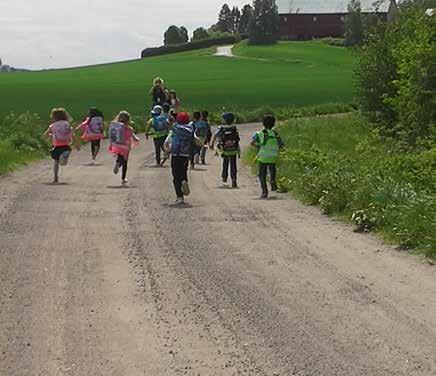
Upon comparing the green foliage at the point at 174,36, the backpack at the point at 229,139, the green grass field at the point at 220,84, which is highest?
the backpack at the point at 229,139

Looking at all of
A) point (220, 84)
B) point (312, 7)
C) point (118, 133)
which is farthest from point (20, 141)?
point (312, 7)

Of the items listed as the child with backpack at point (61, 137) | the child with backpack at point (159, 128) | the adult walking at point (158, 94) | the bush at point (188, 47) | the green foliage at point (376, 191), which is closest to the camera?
the green foliage at point (376, 191)

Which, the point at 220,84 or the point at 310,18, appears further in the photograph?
the point at 310,18

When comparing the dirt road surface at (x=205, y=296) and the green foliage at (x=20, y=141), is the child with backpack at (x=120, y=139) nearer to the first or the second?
the green foliage at (x=20, y=141)

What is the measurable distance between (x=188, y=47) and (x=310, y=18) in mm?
22530

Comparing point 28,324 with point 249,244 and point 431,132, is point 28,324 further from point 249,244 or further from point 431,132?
point 431,132

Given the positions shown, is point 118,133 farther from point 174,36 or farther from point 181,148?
point 174,36

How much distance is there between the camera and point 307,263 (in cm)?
974

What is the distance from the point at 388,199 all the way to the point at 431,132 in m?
15.3

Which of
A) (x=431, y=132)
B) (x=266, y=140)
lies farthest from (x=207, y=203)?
(x=431, y=132)

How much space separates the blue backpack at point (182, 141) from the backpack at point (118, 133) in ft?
12.4

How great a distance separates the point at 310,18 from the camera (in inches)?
6314

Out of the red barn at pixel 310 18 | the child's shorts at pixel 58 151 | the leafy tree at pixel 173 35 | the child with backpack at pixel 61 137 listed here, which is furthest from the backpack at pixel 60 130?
the leafy tree at pixel 173 35

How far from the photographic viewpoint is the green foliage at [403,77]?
2805 centimetres
